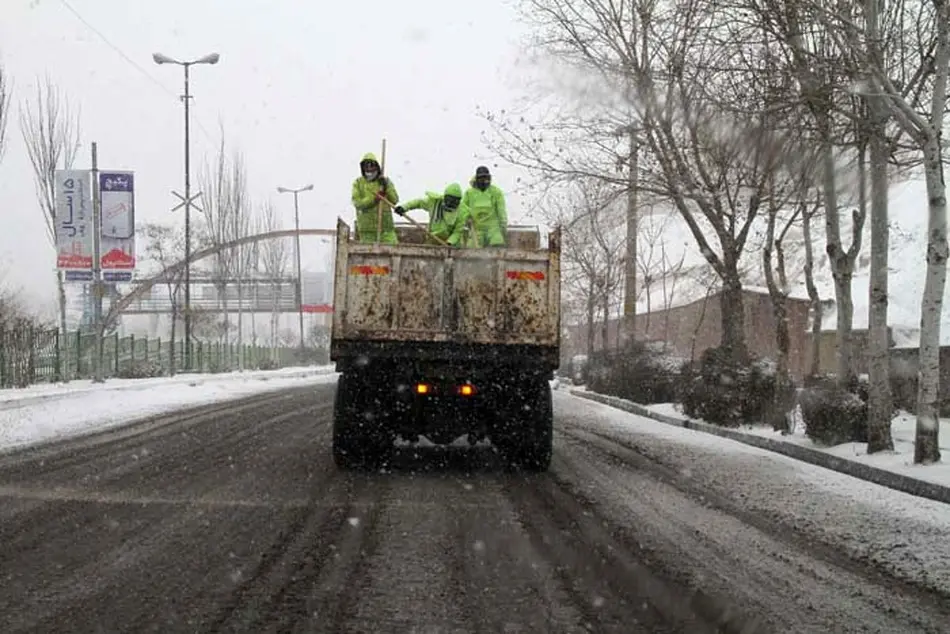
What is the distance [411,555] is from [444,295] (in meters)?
3.85

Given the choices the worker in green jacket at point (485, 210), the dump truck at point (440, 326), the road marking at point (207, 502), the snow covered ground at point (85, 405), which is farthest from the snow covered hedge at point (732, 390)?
the snow covered ground at point (85, 405)

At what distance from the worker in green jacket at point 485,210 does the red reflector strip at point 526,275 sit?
0.92 metres

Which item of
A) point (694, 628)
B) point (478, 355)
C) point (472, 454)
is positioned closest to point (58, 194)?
A: point (472, 454)

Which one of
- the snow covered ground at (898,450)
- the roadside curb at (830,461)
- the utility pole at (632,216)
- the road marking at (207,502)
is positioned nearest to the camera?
the road marking at (207,502)

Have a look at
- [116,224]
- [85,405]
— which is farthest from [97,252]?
[85,405]

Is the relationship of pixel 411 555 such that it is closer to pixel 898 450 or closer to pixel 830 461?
pixel 830 461

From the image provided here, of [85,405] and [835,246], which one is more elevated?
[835,246]

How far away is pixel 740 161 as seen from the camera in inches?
662

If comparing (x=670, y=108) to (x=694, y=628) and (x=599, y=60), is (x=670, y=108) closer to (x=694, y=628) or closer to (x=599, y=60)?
(x=599, y=60)

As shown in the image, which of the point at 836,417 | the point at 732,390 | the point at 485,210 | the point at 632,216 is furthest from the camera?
the point at 632,216

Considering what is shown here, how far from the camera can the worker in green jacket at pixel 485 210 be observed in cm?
1058

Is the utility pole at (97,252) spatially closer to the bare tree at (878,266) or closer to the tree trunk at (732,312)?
the tree trunk at (732,312)

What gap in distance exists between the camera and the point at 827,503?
8.75m

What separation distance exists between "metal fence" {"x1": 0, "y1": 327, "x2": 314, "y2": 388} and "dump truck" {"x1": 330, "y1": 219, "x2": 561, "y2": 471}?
57.0 feet
